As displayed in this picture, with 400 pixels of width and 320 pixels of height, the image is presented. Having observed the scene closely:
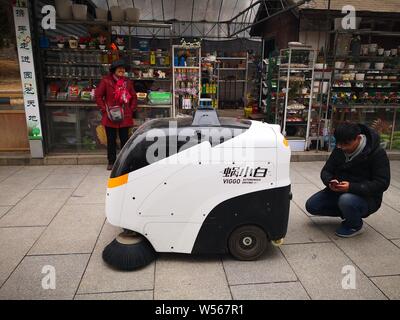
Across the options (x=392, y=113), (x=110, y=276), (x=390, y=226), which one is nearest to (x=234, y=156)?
(x=110, y=276)

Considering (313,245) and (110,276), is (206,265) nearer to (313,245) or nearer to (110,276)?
(110,276)

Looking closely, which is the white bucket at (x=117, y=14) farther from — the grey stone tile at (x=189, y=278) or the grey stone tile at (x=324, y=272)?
the grey stone tile at (x=324, y=272)

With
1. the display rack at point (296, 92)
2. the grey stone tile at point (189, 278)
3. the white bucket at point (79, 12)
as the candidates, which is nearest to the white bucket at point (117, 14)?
the white bucket at point (79, 12)

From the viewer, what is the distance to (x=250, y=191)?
2.79 metres

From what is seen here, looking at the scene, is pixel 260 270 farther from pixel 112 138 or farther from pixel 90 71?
pixel 90 71

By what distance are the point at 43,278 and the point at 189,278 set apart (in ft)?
4.14

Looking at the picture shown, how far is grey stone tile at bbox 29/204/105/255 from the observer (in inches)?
127

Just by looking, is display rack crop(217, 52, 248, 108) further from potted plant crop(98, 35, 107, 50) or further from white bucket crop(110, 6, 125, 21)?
potted plant crop(98, 35, 107, 50)

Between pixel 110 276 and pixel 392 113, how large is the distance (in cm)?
680

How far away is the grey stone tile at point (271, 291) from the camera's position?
2.56 meters

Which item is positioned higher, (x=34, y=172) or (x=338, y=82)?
(x=338, y=82)

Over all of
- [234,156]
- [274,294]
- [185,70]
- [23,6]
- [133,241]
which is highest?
[23,6]

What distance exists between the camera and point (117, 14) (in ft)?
20.5

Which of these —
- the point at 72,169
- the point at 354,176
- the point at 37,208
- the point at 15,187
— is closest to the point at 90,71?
the point at 72,169
